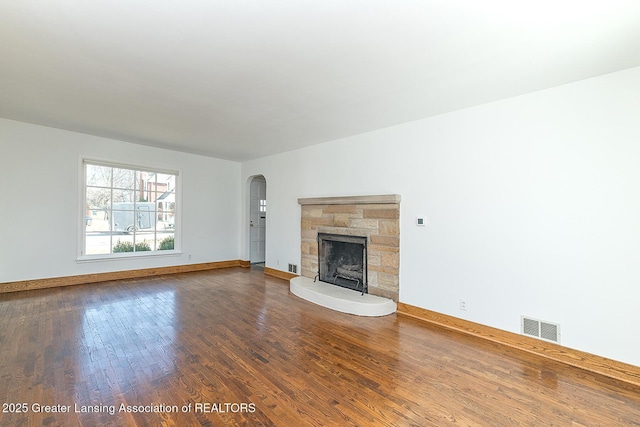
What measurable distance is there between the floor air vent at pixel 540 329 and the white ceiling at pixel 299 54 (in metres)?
2.30

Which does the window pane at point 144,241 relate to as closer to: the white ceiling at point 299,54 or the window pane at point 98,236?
the window pane at point 98,236

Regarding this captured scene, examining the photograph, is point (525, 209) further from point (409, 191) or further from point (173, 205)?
point (173, 205)

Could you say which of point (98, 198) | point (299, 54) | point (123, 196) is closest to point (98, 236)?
point (98, 198)

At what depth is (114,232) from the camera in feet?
17.5

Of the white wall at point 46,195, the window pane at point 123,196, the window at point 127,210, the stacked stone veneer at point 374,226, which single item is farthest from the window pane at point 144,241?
the stacked stone veneer at point 374,226

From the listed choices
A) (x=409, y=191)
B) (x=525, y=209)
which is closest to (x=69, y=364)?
(x=409, y=191)

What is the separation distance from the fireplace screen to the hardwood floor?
2.86 ft

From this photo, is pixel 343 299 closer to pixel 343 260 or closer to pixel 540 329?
pixel 343 260

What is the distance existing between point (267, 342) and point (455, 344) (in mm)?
1924

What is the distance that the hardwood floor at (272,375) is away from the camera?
5.91ft

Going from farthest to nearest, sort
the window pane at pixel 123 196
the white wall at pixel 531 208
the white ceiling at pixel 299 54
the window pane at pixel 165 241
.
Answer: the window pane at pixel 165 241 < the window pane at pixel 123 196 < the white wall at pixel 531 208 < the white ceiling at pixel 299 54

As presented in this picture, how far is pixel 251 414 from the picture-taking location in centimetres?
179

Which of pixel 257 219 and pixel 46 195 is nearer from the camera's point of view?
pixel 46 195

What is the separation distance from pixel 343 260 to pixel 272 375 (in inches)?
103
